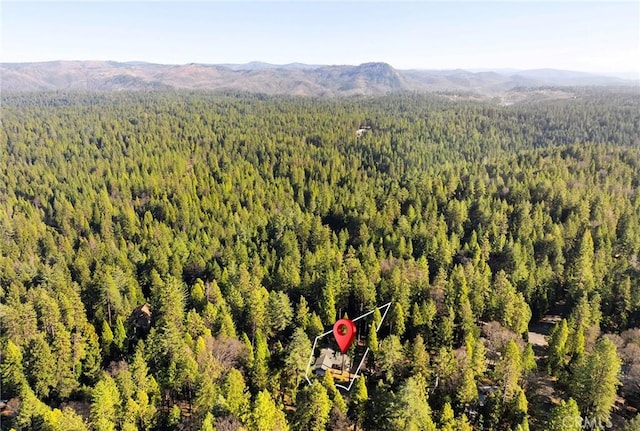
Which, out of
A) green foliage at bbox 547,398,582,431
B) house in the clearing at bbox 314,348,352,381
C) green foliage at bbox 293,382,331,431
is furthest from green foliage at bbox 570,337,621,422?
green foliage at bbox 293,382,331,431

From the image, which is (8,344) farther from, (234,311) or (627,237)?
(627,237)

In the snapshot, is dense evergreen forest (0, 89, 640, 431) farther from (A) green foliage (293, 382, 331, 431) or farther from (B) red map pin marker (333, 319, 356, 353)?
(B) red map pin marker (333, 319, 356, 353)

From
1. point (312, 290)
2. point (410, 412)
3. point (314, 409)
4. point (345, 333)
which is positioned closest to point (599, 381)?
point (410, 412)

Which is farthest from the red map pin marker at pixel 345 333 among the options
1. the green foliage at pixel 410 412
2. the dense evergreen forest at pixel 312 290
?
the dense evergreen forest at pixel 312 290

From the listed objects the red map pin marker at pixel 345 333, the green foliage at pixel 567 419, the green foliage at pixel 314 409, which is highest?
the red map pin marker at pixel 345 333

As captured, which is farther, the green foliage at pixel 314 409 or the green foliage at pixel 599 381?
the green foliage at pixel 599 381

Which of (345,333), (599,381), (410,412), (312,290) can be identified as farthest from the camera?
(312,290)

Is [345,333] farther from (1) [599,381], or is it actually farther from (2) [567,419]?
(1) [599,381]

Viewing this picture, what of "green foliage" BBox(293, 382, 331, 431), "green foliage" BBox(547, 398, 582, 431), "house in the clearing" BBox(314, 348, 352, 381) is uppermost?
"green foliage" BBox(547, 398, 582, 431)

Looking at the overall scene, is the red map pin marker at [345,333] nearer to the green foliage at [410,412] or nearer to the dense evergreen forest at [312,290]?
the green foliage at [410,412]
